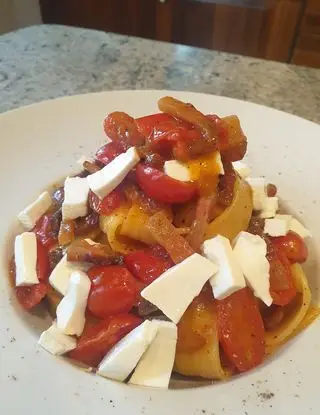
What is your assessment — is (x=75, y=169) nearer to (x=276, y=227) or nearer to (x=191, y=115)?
(x=191, y=115)

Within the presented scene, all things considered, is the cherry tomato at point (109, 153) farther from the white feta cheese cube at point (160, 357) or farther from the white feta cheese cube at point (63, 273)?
the white feta cheese cube at point (160, 357)

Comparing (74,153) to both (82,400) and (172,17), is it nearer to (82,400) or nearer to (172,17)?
(82,400)

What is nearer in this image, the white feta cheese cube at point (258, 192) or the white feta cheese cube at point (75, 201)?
the white feta cheese cube at point (75, 201)

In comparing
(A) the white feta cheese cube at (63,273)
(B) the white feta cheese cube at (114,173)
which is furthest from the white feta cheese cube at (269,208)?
(A) the white feta cheese cube at (63,273)

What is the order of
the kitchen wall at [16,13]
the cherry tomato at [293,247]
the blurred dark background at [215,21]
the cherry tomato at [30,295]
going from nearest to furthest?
1. the cherry tomato at [30,295]
2. the cherry tomato at [293,247]
3. the blurred dark background at [215,21]
4. the kitchen wall at [16,13]

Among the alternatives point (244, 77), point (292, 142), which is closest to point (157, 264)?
point (292, 142)

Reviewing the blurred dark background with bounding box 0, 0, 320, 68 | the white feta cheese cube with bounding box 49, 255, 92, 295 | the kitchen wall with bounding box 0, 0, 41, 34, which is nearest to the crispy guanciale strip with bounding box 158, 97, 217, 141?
the white feta cheese cube with bounding box 49, 255, 92, 295

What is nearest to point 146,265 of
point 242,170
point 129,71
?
point 242,170
